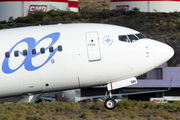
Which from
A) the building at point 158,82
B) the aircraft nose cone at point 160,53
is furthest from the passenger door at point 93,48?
the building at point 158,82

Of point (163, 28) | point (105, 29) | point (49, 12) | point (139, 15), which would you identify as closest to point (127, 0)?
point (139, 15)

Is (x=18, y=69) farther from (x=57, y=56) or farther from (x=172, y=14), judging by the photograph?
Answer: (x=172, y=14)

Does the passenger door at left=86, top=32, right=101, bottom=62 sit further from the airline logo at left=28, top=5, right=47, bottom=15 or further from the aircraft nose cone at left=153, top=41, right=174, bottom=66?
the airline logo at left=28, top=5, right=47, bottom=15

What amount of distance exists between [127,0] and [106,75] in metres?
57.5

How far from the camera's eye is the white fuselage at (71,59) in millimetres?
18172

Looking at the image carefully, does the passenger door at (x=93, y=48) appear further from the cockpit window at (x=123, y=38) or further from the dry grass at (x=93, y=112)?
the dry grass at (x=93, y=112)

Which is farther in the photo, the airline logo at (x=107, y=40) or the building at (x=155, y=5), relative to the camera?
the building at (x=155, y=5)

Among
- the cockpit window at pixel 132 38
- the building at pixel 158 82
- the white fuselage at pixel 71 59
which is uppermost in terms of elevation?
the cockpit window at pixel 132 38

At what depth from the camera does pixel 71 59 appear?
18172 mm

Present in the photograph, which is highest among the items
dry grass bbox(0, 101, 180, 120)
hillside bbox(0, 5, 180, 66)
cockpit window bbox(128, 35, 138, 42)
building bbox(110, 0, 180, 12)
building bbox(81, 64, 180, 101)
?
building bbox(110, 0, 180, 12)

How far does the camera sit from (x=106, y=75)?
18641 mm

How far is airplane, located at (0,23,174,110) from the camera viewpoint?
18172 mm

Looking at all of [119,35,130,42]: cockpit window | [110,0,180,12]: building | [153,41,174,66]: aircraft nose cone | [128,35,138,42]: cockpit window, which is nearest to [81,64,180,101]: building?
[110,0,180,12]: building

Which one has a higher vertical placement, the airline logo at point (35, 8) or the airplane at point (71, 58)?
the airline logo at point (35, 8)
